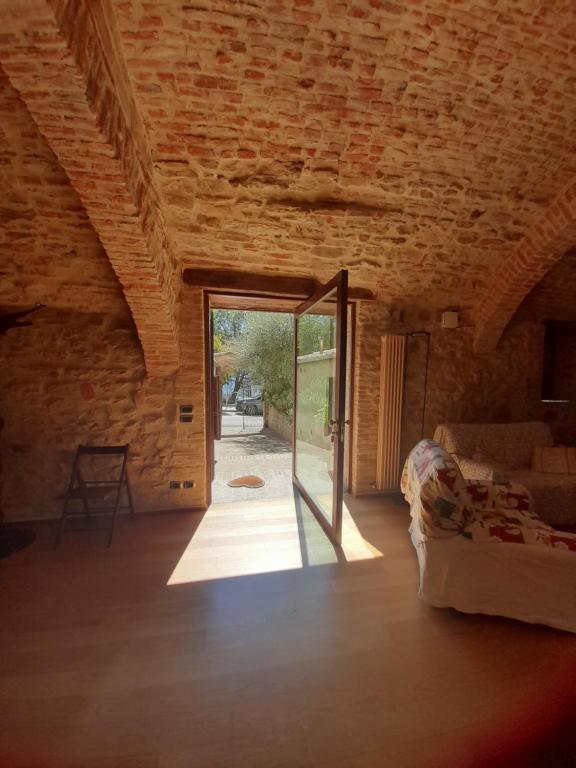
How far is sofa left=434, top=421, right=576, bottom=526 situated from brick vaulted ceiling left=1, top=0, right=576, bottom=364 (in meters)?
1.74

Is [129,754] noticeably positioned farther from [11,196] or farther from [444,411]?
[444,411]

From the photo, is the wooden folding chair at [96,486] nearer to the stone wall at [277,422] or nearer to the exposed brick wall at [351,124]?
the exposed brick wall at [351,124]

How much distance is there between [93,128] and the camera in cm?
167

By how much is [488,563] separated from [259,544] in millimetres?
1724

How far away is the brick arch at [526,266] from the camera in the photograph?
297 cm

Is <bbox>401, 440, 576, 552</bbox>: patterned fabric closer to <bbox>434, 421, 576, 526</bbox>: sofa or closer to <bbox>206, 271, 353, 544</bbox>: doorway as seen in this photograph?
<bbox>206, 271, 353, 544</bbox>: doorway

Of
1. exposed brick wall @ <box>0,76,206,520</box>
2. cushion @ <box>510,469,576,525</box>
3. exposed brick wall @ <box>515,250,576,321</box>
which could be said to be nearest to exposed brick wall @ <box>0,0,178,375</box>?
exposed brick wall @ <box>0,76,206,520</box>

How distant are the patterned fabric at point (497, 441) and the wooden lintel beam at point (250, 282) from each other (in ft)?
7.47

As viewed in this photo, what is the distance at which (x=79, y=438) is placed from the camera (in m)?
3.35

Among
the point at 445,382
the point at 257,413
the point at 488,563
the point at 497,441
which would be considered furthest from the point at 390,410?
the point at 257,413

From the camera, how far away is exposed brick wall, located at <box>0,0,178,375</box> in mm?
1342

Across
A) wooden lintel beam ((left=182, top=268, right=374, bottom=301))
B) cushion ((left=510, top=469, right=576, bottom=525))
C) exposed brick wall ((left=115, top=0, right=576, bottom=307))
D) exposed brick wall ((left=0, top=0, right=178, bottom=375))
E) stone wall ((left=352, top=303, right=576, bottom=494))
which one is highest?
exposed brick wall ((left=115, top=0, right=576, bottom=307))

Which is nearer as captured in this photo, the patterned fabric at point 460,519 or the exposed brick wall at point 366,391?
the patterned fabric at point 460,519

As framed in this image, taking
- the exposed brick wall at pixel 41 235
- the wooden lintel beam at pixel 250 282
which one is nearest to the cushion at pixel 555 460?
the wooden lintel beam at pixel 250 282
